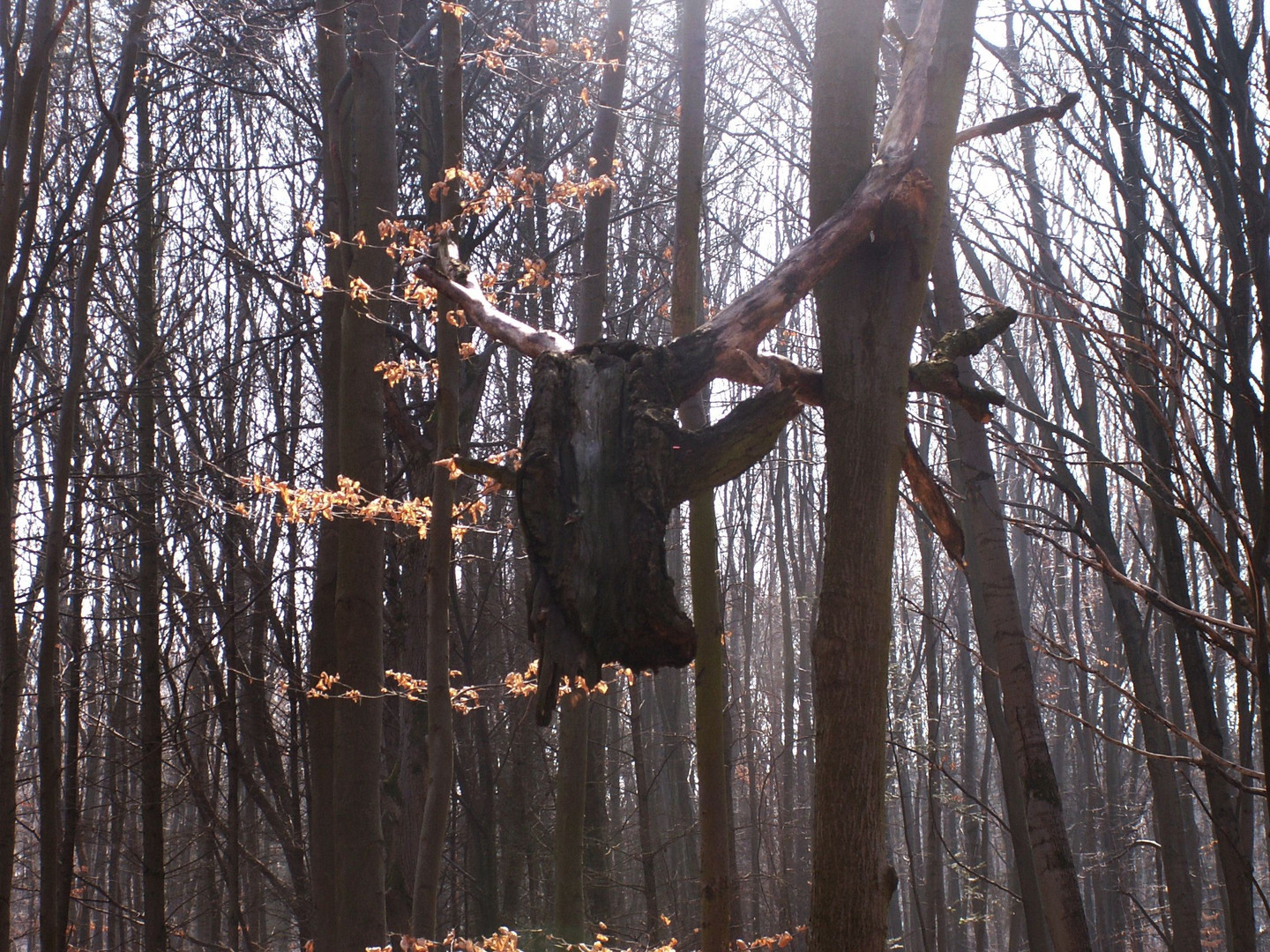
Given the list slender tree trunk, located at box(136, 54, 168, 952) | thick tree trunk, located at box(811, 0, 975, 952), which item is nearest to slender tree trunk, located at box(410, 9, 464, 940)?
thick tree trunk, located at box(811, 0, 975, 952)

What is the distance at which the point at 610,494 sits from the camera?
219 centimetres

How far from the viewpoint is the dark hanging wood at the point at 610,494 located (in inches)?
82.7

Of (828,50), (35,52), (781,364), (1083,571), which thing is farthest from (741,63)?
(1083,571)

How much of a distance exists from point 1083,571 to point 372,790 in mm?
20473

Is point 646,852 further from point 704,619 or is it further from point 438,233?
point 438,233

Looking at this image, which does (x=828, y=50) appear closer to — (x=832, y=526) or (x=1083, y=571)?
(x=832, y=526)

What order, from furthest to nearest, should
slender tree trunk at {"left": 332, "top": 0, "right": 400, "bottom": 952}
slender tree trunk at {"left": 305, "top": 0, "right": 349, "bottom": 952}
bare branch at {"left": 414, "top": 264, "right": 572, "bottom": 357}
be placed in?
slender tree trunk at {"left": 305, "top": 0, "right": 349, "bottom": 952}, slender tree trunk at {"left": 332, "top": 0, "right": 400, "bottom": 952}, bare branch at {"left": 414, "top": 264, "right": 572, "bottom": 357}

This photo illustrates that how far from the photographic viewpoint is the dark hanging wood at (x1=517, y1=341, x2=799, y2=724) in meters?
2.10

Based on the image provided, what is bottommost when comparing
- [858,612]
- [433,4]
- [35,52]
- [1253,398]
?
[858,612]

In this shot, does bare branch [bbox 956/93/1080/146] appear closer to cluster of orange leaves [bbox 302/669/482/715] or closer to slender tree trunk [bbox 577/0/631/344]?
slender tree trunk [bbox 577/0/631/344]

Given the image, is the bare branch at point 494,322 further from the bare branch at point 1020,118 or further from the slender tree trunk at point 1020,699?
the slender tree trunk at point 1020,699

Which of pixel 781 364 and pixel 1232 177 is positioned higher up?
pixel 1232 177

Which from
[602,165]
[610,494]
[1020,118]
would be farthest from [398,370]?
[1020,118]

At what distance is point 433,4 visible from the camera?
853 centimetres
